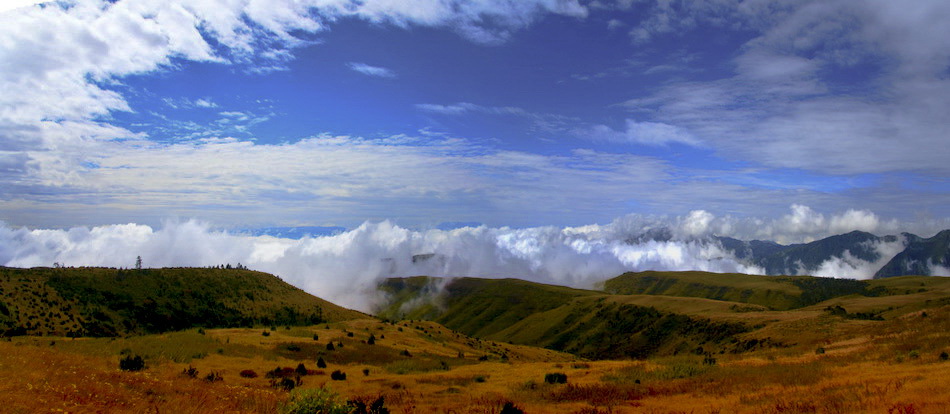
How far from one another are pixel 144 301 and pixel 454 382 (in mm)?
78714

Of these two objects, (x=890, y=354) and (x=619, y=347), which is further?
(x=619, y=347)

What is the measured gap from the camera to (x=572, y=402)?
18.0 meters

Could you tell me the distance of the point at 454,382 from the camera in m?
→ 23.3

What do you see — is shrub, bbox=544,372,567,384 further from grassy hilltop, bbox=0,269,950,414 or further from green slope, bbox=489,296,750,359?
green slope, bbox=489,296,750,359

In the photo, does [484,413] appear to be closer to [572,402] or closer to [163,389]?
[572,402]

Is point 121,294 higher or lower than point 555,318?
higher

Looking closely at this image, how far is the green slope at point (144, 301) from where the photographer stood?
63.4 m

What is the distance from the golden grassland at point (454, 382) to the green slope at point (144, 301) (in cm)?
4052

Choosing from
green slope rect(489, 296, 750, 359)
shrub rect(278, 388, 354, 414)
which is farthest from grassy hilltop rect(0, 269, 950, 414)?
green slope rect(489, 296, 750, 359)

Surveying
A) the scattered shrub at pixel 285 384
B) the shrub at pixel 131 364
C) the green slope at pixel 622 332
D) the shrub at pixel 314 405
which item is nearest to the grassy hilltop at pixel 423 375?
the shrub at pixel 314 405

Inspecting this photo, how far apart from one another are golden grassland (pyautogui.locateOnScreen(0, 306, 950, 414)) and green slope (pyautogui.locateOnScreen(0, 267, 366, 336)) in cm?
4052

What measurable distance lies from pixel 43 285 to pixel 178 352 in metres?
67.2

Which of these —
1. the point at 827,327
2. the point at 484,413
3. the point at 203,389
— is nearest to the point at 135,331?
the point at 203,389

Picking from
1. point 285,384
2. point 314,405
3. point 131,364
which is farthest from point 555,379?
point 131,364
